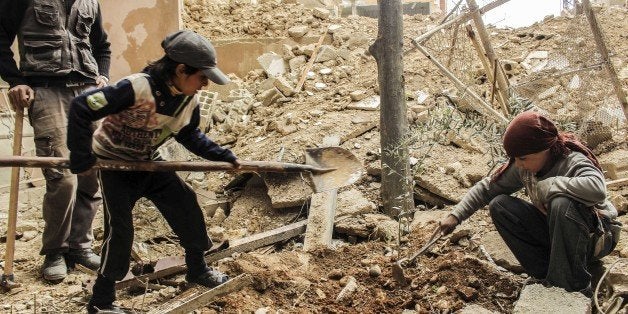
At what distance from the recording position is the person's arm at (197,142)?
10.5ft

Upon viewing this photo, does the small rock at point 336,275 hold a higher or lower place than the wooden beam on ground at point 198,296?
lower

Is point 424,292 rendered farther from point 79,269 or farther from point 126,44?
point 126,44

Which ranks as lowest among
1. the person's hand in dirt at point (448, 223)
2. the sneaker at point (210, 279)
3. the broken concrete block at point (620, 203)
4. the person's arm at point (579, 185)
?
the sneaker at point (210, 279)

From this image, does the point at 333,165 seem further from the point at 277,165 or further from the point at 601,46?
the point at 601,46

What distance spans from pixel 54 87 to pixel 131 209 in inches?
48.4

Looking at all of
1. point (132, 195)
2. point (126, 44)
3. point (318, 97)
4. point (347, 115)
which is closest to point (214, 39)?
point (126, 44)

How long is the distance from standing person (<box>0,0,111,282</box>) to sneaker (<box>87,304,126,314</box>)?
2.68 feet

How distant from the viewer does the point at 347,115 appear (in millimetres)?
6324

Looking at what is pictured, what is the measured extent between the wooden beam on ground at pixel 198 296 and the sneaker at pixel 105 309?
174mm

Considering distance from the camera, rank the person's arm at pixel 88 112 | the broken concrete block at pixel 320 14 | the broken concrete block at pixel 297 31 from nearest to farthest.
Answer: the person's arm at pixel 88 112 < the broken concrete block at pixel 297 31 < the broken concrete block at pixel 320 14

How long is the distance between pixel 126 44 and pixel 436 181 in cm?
544

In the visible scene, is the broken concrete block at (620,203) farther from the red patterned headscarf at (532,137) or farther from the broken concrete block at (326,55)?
the broken concrete block at (326,55)

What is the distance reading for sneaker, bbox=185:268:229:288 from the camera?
11.0 ft

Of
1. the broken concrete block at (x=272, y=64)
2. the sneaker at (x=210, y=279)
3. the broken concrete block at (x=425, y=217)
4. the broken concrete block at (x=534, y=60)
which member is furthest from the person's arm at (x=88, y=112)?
the broken concrete block at (x=534, y=60)
